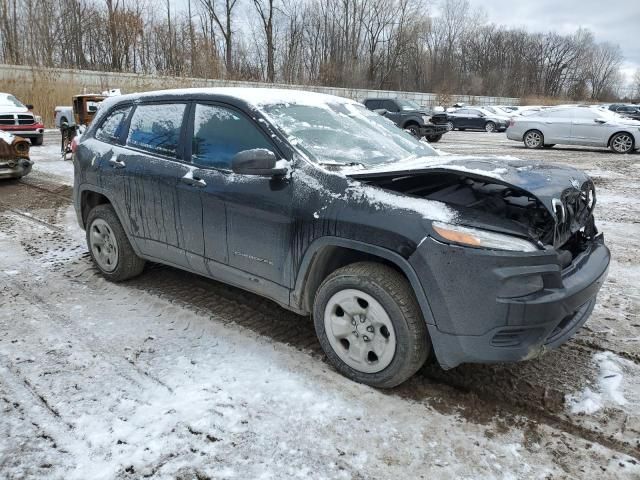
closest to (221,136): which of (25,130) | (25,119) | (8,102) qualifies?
(25,130)

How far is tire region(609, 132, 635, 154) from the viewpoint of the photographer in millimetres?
15820

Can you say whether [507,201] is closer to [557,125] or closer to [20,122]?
[557,125]

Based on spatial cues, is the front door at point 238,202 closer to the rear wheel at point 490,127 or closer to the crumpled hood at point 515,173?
the crumpled hood at point 515,173

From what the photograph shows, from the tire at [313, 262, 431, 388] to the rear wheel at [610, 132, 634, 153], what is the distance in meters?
16.4

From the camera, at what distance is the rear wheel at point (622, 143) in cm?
1584

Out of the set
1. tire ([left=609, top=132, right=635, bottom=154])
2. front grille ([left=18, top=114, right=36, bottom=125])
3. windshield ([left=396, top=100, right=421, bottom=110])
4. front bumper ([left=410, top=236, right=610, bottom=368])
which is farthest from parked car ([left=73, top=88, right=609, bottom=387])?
windshield ([left=396, top=100, right=421, bottom=110])

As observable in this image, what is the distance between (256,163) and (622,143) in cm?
1664

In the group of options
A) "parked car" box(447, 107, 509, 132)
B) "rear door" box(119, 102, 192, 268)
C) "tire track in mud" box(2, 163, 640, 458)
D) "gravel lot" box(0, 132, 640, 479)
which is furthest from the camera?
"parked car" box(447, 107, 509, 132)

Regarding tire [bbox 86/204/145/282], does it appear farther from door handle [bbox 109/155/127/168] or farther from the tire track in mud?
door handle [bbox 109/155/127/168]

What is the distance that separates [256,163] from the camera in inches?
118

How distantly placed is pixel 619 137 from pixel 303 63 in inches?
1701

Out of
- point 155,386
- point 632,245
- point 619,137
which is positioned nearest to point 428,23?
point 619,137

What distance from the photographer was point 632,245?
5871mm

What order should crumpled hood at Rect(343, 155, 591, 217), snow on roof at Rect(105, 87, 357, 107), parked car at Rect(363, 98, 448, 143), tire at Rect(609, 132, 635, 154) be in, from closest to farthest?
Result: crumpled hood at Rect(343, 155, 591, 217) < snow on roof at Rect(105, 87, 357, 107) < tire at Rect(609, 132, 635, 154) < parked car at Rect(363, 98, 448, 143)
